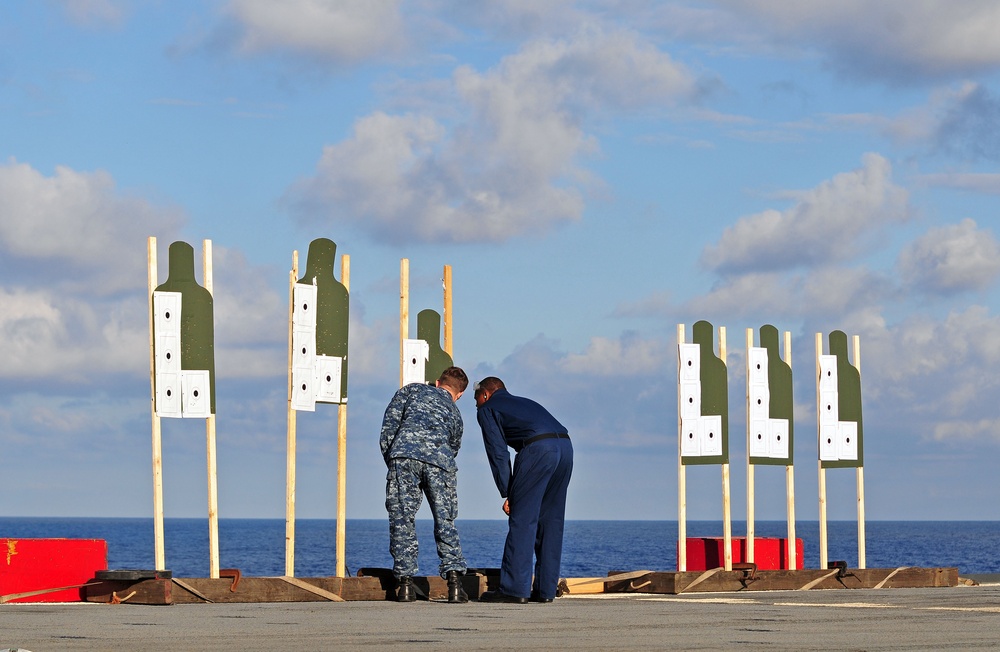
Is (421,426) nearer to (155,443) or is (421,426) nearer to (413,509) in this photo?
(413,509)

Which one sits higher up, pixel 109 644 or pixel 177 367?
pixel 177 367

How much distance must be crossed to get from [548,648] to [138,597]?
441 cm

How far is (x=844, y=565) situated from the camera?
13.2 m

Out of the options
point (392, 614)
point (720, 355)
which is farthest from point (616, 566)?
point (392, 614)

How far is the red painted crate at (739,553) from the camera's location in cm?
1409

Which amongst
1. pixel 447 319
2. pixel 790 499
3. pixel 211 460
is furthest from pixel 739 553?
pixel 211 460

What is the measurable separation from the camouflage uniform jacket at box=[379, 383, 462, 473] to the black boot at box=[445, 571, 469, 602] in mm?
785

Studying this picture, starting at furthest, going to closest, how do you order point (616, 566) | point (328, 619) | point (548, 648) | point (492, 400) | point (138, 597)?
point (616, 566), point (492, 400), point (138, 597), point (328, 619), point (548, 648)

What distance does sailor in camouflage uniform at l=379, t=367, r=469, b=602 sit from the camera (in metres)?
10.2

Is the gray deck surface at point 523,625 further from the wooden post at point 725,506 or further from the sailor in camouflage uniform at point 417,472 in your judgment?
the wooden post at point 725,506

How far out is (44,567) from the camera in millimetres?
10031

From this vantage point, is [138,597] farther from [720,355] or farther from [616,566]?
[616,566]

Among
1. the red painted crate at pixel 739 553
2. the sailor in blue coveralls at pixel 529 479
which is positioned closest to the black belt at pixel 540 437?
the sailor in blue coveralls at pixel 529 479

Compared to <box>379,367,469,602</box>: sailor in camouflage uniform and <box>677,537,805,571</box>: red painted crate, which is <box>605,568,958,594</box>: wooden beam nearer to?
<box>677,537,805,571</box>: red painted crate
